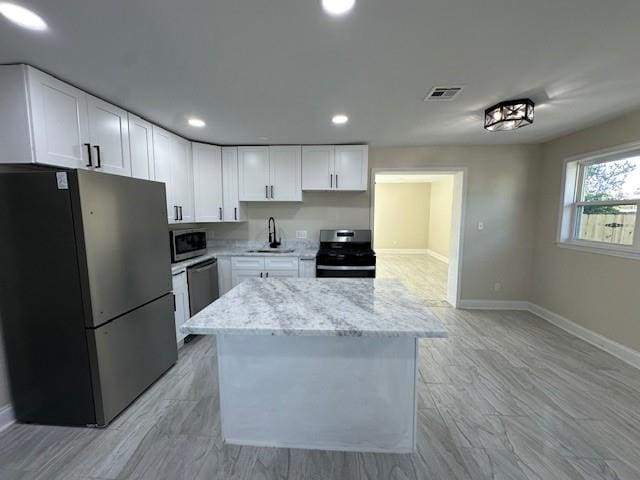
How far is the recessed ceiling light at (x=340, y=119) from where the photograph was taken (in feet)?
8.39

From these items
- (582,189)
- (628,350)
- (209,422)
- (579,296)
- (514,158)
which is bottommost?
(209,422)

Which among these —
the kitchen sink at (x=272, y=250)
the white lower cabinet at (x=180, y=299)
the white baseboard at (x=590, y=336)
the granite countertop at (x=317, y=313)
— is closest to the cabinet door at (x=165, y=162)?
the white lower cabinet at (x=180, y=299)

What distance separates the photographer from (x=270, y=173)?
3.66 m

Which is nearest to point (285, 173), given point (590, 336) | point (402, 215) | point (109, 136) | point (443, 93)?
point (109, 136)

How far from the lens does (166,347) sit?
2359 mm

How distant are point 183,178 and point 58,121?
4.75 feet

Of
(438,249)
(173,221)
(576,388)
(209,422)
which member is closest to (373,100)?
(173,221)

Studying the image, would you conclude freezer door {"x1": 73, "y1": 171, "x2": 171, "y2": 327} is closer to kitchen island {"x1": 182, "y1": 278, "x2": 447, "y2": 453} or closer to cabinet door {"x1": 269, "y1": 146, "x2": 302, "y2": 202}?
kitchen island {"x1": 182, "y1": 278, "x2": 447, "y2": 453}

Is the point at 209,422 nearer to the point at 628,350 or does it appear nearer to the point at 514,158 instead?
the point at 628,350

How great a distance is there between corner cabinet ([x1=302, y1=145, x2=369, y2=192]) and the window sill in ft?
8.34

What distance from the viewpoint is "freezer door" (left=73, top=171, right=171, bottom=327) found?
5.47ft

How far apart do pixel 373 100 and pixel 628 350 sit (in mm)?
3313

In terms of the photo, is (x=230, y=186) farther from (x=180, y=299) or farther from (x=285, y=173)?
(x=180, y=299)

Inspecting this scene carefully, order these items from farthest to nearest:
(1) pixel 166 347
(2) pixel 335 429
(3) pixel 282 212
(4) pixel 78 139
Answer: (3) pixel 282 212
(1) pixel 166 347
(4) pixel 78 139
(2) pixel 335 429
